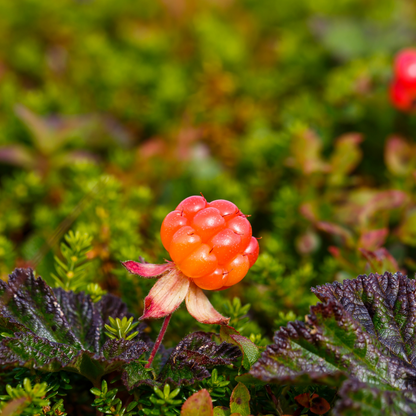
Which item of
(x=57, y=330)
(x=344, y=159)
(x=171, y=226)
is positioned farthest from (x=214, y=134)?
(x=57, y=330)

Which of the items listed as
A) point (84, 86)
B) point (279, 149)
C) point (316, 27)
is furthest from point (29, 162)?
point (316, 27)

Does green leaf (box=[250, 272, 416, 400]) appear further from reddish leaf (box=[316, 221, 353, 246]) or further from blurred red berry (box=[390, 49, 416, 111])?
blurred red berry (box=[390, 49, 416, 111])

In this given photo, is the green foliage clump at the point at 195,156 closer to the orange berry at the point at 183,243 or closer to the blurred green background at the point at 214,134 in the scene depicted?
the blurred green background at the point at 214,134

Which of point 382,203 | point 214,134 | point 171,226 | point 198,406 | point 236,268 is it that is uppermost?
point 171,226

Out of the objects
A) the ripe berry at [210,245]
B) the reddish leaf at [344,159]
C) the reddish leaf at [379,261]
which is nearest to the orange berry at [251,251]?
the ripe berry at [210,245]

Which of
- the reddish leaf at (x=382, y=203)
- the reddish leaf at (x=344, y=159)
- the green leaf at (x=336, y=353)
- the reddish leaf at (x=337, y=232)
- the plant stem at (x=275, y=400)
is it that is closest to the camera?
the green leaf at (x=336, y=353)

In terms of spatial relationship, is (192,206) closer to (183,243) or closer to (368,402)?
(183,243)
